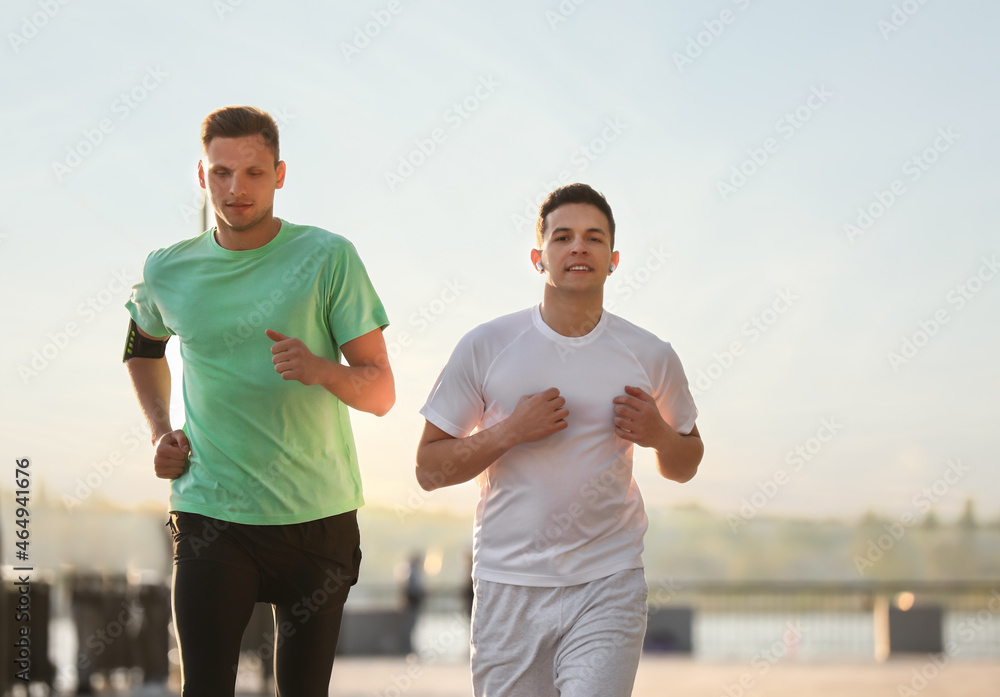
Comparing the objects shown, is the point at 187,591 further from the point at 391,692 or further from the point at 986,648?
the point at 986,648

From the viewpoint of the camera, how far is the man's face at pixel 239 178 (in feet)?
12.8

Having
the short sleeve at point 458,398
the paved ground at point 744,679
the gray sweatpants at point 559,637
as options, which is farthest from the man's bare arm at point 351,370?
the paved ground at point 744,679

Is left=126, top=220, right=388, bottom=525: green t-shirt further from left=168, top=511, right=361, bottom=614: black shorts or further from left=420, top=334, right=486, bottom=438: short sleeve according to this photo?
left=420, top=334, right=486, bottom=438: short sleeve

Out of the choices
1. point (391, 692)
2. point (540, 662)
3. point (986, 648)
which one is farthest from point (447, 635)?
point (540, 662)

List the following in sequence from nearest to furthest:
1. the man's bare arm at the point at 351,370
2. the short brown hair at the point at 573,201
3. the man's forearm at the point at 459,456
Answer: the man's bare arm at the point at 351,370, the man's forearm at the point at 459,456, the short brown hair at the point at 573,201

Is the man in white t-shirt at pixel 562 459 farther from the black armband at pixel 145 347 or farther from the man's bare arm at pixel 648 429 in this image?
the black armband at pixel 145 347

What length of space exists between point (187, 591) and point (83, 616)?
366 inches

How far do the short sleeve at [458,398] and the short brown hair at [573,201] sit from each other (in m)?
0.52

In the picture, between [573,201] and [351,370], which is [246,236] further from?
[573,201]

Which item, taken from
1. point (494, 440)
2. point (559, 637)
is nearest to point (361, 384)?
point (494, 440)

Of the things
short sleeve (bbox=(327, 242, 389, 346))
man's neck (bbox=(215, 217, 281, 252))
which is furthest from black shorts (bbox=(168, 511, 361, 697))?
man's neck (bbox=(215, 217, 281, 252))

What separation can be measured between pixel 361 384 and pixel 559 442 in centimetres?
71

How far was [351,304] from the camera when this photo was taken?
3.99m

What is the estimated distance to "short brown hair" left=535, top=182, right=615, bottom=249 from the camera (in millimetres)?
4180
